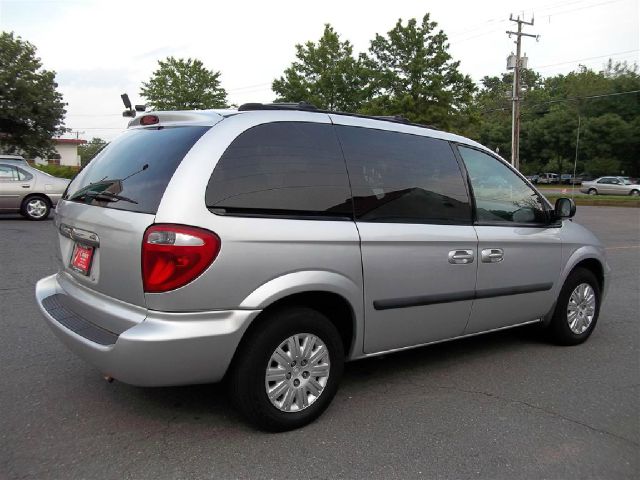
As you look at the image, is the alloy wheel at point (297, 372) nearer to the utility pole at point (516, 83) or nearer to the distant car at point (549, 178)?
the utility pole at point (516, 83)

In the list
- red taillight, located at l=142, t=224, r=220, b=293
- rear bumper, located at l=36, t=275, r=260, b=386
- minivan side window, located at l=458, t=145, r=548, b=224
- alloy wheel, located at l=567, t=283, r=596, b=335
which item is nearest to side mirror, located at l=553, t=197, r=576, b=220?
minivan side window, located at l=458, t=145, r=548, b=224

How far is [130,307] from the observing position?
283cm

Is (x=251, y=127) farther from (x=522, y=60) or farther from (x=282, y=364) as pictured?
(x=522, y=60)

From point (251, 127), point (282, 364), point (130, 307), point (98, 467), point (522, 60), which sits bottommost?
point (98, 467)

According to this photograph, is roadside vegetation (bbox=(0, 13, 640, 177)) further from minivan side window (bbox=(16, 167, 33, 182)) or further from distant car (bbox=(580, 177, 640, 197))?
minivan side window (bbox=(16, 167, 33, 182))

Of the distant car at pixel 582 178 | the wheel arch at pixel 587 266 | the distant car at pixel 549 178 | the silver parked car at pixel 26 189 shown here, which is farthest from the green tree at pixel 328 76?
the distant car at pixel 549 178

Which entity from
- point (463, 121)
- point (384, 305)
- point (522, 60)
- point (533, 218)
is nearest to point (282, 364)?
point (384, 305)

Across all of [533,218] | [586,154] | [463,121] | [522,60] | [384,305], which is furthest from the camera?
[586,154]

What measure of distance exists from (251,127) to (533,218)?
2561mm

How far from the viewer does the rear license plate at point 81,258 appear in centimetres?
313

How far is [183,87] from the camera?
38719mm

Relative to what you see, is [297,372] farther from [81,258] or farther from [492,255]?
[492,255]

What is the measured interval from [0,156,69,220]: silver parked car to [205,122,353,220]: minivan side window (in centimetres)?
1203

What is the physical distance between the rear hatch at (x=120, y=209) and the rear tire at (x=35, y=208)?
1156cm
